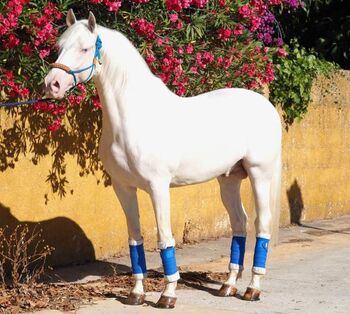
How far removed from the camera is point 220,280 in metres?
8.80

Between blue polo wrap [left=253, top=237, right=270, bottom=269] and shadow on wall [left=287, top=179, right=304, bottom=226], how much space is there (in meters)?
5.04

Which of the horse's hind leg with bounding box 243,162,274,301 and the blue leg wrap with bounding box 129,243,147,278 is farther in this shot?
the horse's hind leg with bounding box 243,162,274,301

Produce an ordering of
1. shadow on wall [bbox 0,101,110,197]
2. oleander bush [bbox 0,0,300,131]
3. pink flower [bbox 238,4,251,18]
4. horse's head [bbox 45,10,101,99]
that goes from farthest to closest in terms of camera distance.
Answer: pink flower [bbox 238,4,251,18]
shadow on wall [bbox 0,101,110,197]
oleander bush [bbox 0,0,300,131]
horse's head [bbox 45,10,101,99]

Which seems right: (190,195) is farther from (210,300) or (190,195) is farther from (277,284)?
(210,300)

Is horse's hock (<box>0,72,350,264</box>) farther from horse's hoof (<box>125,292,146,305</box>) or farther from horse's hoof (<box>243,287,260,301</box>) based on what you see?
horse's hoof (<box>243,287,260,301</box>)

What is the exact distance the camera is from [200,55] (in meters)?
9.65

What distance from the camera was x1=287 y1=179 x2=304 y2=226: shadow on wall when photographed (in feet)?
43.0

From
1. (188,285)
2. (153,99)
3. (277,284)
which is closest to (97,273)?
(188,285)

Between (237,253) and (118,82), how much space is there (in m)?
2.01

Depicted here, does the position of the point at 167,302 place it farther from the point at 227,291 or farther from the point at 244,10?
the point at 244,10

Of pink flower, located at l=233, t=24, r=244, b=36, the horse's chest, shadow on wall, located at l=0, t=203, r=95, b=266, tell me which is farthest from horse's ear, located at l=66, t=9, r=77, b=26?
pink flower, located at l=233, t=24, r=244, b=36

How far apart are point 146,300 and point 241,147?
5.01 feet

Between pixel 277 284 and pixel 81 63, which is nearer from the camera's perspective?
pixel 81 63

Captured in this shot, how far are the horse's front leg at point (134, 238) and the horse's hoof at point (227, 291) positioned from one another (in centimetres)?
78
